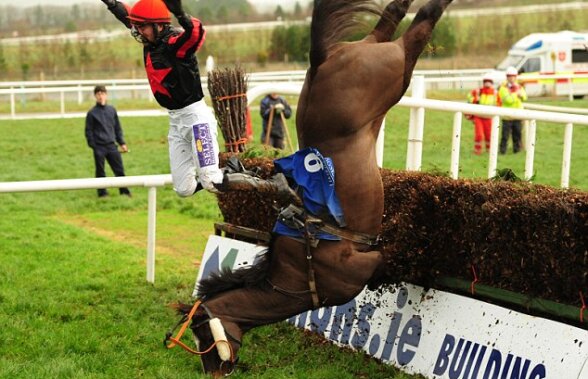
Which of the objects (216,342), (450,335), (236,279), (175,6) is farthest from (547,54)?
(216,342)

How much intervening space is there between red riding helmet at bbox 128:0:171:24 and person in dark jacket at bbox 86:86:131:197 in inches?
365

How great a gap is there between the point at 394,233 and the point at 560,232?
122 centimetres

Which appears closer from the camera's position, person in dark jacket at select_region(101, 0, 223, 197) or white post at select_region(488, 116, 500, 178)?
person in dark jacket at select_region(101, 0, 223, 197)

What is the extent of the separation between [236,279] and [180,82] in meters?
1.23

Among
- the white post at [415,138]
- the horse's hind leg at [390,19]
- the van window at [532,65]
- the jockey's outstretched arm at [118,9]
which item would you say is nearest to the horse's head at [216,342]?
the horse's hind leg at [390,19]

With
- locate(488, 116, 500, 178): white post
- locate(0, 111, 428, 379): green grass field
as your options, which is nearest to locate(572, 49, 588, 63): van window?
locate(0, 111, 428, 379): green grass field

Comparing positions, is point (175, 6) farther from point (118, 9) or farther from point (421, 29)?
point (421, 29)

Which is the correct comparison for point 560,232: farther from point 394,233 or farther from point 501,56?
point 501,56

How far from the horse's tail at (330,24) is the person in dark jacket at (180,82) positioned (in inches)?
29.0

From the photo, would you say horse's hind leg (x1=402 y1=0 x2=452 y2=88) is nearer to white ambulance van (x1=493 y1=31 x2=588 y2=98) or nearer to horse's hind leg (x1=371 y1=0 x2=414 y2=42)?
horse's hind leg (x1=371 y1=0 x2=414 y2=42)

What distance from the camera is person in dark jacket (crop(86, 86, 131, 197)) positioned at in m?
14.6

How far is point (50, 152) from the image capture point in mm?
18922

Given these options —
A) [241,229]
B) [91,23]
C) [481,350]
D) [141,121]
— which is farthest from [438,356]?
[91,23]

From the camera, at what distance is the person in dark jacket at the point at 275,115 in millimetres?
16344
